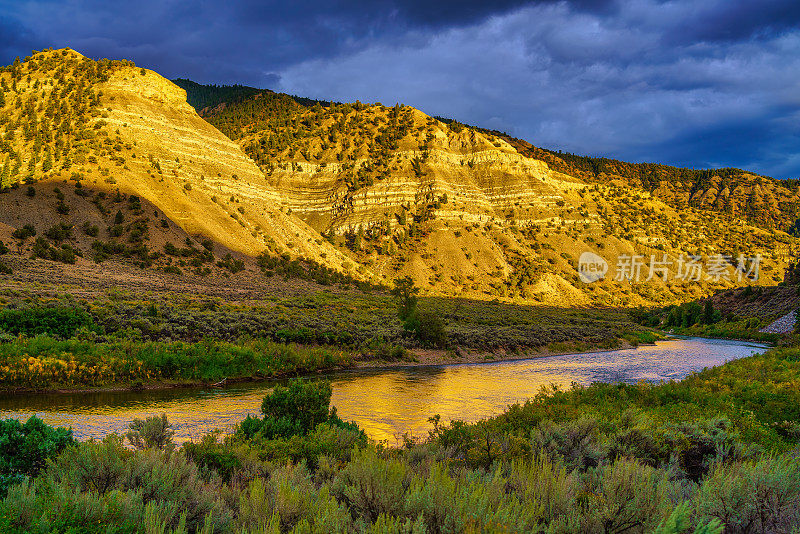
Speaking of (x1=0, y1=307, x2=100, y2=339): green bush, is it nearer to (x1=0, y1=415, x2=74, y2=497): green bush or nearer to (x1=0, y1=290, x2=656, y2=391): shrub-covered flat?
(x1=0, y1=290, x2=656, y2=391): shrub-covered flat

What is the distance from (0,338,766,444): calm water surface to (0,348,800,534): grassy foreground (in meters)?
5.05

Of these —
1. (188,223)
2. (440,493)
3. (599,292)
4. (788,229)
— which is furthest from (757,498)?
(788,229)

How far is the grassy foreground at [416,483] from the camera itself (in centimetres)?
412

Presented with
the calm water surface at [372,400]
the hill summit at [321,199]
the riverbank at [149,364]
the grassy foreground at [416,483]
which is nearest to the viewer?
the grassy foreground at [416,483]

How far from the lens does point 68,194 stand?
57.0 m

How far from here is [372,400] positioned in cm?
1812

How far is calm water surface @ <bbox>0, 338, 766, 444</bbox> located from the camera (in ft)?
44.2

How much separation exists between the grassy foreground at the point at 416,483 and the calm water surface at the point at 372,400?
505 cm

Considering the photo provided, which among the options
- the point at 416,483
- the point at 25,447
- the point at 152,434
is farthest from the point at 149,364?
the point at 416,483

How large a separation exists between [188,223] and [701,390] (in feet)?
209

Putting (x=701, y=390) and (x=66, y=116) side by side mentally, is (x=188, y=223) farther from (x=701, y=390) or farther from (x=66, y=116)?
(x=701, y=390)

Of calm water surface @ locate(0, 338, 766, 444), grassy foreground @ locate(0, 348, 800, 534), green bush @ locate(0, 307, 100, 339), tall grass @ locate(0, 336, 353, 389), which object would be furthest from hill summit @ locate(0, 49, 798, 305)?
grassy foreground @ locate(0, 348, 800, 534)

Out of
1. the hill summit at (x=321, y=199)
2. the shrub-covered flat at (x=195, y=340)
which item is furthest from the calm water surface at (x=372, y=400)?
the hill summit at (x=321, y=199)

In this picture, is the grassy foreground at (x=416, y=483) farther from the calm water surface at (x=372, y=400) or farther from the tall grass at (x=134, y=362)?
the tall grass at (x=134, y=362)
